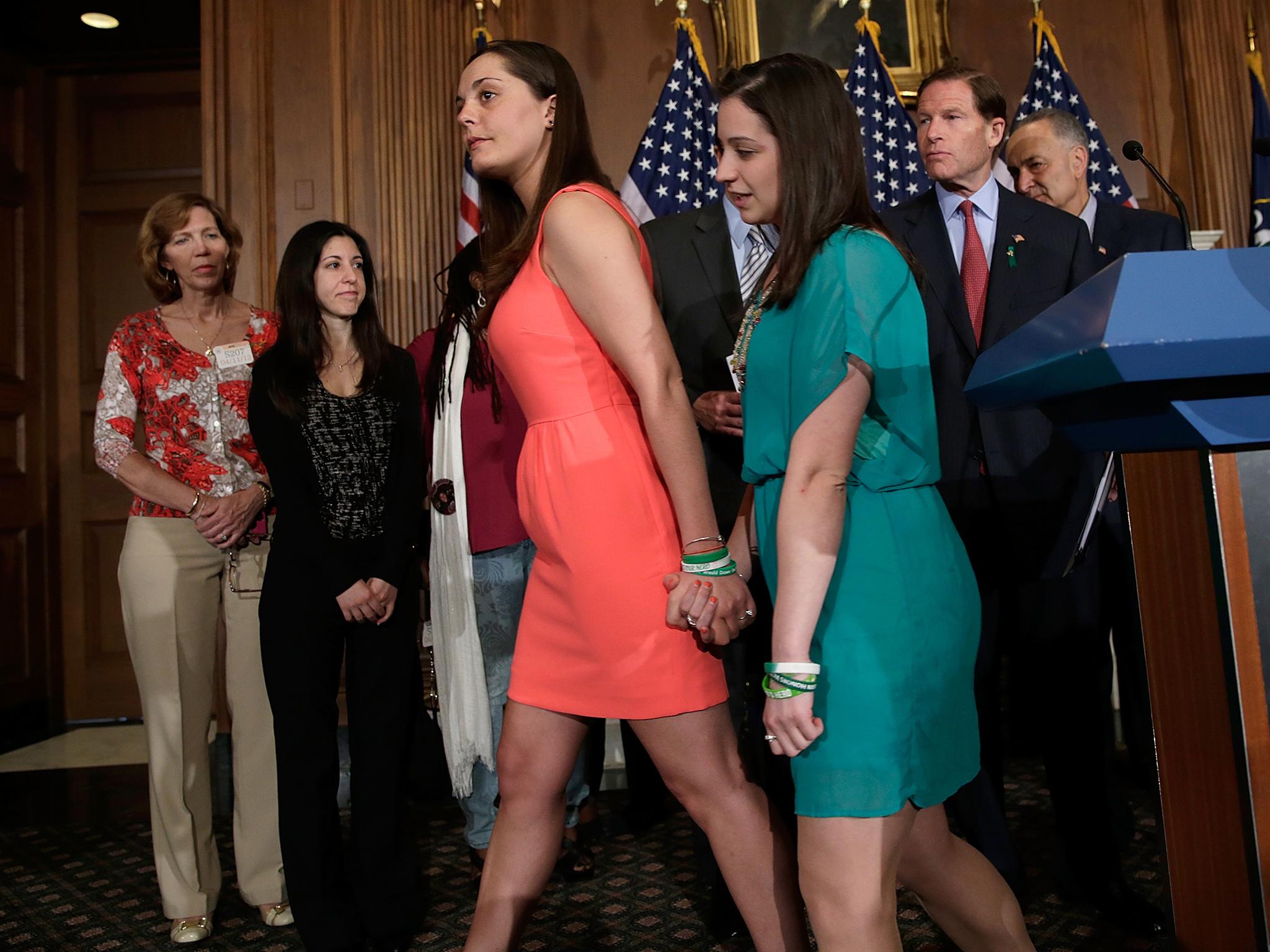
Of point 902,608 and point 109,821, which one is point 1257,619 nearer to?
point 902,608

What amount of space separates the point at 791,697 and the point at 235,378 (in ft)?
6.60

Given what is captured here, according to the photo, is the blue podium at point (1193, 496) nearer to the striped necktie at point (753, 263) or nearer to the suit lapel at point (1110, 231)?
the striped necktie at point (753, 263)

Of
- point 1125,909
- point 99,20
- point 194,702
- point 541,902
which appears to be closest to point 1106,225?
point 1125,909

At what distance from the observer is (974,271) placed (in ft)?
8.16

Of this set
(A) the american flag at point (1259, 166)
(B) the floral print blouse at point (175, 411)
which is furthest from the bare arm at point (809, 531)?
(A) the american flag at point (1259, 166)

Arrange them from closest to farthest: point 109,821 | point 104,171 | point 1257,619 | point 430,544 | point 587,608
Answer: point 1257,619 < point 587,608 < point 430,544 < point 109,821 < point 104,171

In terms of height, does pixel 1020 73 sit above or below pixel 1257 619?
above

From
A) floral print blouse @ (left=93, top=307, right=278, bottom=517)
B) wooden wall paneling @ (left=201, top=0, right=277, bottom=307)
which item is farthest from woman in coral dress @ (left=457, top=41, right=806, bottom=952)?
wooden wall paneling @ (left=201, top=0, right=277, bottom=307)

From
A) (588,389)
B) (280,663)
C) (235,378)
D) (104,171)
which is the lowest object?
(280,663)

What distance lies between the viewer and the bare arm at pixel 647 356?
4.91 ft

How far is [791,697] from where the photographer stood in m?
1.24

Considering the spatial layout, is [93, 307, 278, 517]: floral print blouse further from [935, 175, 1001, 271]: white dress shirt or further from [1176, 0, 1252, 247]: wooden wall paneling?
[1176, 0, 1252, 247]: wooden wall paneling

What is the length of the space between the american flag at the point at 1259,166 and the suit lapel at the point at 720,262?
9.27 ft

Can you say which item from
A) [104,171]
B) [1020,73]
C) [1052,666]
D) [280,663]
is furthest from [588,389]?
[104,171]
